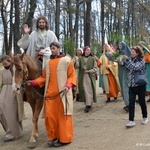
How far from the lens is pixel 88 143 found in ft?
20.4

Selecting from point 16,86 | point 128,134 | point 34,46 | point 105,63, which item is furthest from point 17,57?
point 105,63

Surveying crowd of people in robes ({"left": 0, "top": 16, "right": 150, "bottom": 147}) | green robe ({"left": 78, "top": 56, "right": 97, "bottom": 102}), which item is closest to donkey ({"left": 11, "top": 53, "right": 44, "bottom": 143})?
crowd of people in robes ({"left": 0, "top": 16, "right": 150, "bottom": 147})

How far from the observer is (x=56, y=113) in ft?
20.2

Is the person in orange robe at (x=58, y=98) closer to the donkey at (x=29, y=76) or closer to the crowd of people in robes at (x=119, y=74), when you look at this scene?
the donkey at (x=29, y=76)

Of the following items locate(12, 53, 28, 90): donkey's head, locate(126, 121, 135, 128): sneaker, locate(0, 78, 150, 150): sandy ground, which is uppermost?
locate(12, 53, 28, 90): donkey's head

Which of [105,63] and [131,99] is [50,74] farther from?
[105,63]

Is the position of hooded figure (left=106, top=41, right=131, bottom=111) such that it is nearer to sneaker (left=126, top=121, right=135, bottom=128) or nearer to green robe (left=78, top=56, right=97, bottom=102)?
green robe (left=78, top=56, right=97, bottom=102)

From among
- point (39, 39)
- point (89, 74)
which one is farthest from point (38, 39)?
point (89, 74)

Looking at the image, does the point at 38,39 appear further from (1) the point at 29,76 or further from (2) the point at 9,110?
(2) the point at 9,110

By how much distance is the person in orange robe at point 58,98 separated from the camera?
607cm

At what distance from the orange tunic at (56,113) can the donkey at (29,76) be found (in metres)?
0.44

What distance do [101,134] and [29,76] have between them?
1882mm

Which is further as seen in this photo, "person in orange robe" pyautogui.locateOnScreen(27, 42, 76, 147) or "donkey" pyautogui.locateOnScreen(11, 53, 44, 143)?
"person in orange robe" pyautogui.locateOnScreen(27, 42, 76, 147)

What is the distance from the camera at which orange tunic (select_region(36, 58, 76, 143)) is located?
6.07 meters
